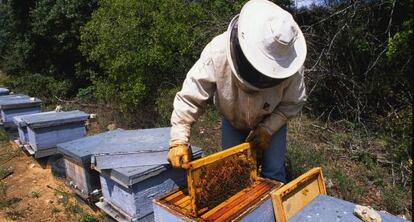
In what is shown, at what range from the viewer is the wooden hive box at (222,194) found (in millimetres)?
1958

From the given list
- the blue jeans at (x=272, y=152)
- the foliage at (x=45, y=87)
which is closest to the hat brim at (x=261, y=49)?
the blue jeans at (x=272, y=152)

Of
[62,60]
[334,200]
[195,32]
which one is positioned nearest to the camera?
[334,200]

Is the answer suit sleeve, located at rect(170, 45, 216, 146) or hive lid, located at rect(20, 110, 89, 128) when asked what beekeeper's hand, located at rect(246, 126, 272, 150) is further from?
hive lid, located at rect(20, 110, 89, 128)

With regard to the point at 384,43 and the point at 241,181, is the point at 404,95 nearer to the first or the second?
the point at 384,43

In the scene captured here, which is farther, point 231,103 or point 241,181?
point 231,103

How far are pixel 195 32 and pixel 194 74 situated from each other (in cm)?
389

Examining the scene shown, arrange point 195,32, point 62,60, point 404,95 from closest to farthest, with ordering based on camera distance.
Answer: point 404,95, point 195,32, point 62,60

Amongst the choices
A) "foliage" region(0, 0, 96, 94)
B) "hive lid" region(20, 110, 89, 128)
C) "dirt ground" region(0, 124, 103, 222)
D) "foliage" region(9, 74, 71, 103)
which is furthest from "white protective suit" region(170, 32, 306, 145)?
"foliage" region(9, 74, 71, 103)

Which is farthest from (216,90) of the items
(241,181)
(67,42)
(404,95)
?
(67,42)

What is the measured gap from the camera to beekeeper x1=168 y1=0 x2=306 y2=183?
2.02 metres

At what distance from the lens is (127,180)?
8.47 feet

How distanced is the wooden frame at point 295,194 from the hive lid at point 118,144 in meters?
1.06

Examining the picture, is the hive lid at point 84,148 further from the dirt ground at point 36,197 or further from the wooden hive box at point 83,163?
the dirt ground at point 36,197

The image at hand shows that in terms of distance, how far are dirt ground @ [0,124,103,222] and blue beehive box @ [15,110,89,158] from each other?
29 cm
